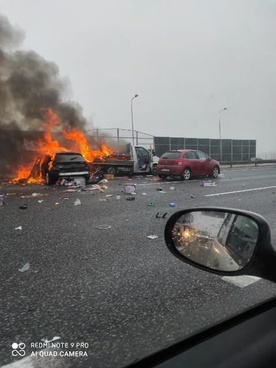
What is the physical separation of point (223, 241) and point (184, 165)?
13.5 meters

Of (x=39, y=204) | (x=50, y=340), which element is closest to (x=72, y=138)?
(x=39, y=204)

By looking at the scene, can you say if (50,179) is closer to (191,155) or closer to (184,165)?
(184,165)

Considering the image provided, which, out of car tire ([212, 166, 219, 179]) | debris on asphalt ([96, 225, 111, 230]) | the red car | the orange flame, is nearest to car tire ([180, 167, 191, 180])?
the red car

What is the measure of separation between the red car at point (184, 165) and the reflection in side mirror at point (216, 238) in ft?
42.9

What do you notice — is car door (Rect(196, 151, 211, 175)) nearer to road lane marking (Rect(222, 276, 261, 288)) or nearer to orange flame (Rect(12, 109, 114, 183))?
orange flame (Rect(12, 109, 114, 183))

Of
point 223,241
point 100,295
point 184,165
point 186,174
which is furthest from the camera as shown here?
point 186,174

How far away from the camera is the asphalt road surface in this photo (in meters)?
2.10

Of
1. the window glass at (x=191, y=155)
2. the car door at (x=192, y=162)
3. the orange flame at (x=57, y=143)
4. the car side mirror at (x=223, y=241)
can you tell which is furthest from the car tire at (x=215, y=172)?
the car side mirror at (x=223, y=241)

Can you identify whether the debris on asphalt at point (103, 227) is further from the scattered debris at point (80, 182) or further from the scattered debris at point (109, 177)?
the scattered debris at point (109, 177)

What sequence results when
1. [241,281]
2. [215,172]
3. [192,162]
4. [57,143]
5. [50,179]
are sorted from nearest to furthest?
[241,281], [50,179], [192,162], [215,172], [57,143]

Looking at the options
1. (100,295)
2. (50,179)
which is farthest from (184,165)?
(100,295)

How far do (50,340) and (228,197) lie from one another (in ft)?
25.4

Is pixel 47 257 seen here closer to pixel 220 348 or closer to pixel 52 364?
pixel 52 364

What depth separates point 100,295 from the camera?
2887 millimetres
